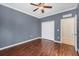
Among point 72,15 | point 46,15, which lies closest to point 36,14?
point 46,15

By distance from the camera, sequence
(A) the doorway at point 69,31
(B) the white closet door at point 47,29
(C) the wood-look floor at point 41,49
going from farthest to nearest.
Result: (B) the white closet door at point 47,29 < (A) the doorway at point 69,31 < (C) the wood-look floor at point 41,49

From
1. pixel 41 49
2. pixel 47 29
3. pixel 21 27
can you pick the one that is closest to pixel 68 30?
pixel 47 29

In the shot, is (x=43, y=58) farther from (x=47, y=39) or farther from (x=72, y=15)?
(x=72, y=15)

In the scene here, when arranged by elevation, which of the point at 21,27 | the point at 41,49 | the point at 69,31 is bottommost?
the point at 41,49

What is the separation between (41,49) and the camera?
7.84 feet

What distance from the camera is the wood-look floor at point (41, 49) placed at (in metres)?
2.14

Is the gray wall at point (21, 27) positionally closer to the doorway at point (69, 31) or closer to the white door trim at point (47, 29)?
the white door trim at point (47, 29)

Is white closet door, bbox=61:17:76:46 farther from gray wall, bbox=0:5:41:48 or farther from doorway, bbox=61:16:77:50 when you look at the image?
gray wall, bbox=0:5:41:48

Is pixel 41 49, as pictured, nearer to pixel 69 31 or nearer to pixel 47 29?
pixel 47 29

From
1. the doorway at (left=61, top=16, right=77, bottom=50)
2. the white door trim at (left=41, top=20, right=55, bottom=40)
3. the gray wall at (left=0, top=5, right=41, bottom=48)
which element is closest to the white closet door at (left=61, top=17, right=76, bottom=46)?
the doorway at (left=61, top=16, right=77, bottom=50)

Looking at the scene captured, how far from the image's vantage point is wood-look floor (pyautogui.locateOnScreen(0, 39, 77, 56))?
7.04 feet

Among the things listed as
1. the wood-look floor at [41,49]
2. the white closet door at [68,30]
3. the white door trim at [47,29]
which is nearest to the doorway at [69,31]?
the white closet door at [68,30]

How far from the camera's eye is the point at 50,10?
2.49 metres

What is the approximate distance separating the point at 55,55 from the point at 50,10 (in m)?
1.09
